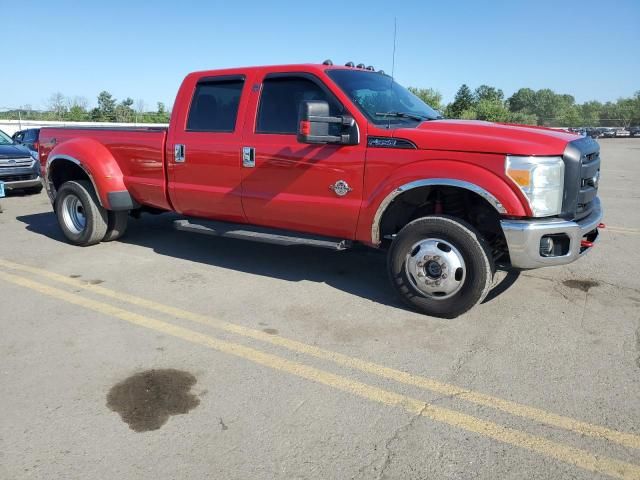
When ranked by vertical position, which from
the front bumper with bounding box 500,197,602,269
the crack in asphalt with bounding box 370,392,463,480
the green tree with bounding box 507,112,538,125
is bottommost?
the crack in asphalt with bounding box 370,392,463,480

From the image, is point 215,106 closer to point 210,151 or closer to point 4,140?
point 210,151

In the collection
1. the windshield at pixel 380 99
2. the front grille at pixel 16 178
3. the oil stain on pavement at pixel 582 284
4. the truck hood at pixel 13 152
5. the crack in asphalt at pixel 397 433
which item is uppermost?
the windshield at pixel 380 99

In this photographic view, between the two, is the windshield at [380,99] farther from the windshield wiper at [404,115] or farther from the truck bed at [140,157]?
the truck bed at [140,157]

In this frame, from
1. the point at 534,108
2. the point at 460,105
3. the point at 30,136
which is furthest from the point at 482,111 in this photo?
the point at 534,108

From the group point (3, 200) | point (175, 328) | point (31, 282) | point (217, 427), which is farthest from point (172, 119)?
point (3, 200)

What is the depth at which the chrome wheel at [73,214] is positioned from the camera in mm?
6746

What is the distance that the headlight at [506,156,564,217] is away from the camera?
3.80 m

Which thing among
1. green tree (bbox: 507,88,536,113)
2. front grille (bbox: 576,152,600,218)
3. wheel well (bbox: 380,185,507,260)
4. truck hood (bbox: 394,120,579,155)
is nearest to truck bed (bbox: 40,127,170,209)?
wheel well (bbox: 380,185,507,260)

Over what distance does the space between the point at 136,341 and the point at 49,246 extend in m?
3.59

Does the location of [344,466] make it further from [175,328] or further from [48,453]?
[175,328]

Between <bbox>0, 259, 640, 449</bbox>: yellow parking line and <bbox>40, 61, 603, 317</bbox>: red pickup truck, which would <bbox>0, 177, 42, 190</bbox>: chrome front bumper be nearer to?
<bbox>40, 61, 603, 317</bbox>: red pickup truck

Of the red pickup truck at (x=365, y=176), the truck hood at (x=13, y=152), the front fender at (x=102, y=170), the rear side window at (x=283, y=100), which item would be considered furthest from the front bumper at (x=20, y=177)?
the rear side window at (x=283, y=100)

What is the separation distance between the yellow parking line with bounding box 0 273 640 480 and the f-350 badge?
5.26 ft

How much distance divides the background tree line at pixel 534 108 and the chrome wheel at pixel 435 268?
1560 cm
